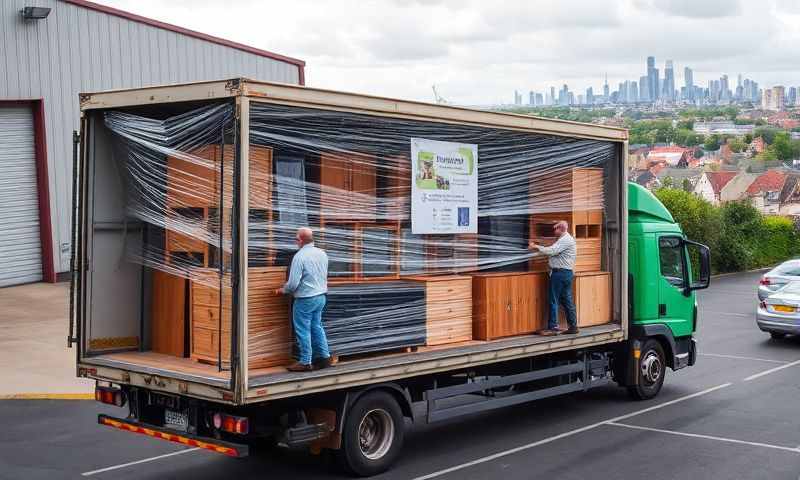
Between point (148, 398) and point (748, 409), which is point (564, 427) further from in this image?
point (148, 398)

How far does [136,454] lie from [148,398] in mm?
1480

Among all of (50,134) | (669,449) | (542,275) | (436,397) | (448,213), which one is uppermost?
(50,134)

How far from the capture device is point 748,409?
494 inches

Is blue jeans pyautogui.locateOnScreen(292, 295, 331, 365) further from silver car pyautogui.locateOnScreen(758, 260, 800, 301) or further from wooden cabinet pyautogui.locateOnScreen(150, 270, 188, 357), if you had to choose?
silver car pyautogui.locateOnScreen(758, 260, 800, 301)

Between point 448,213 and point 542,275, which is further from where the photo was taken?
point 542,275

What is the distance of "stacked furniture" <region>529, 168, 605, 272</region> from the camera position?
11.5 m

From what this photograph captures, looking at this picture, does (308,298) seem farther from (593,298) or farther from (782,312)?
(782,312)

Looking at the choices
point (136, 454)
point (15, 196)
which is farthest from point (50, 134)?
point (136, 454)

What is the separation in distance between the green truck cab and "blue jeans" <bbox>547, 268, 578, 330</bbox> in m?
1.59

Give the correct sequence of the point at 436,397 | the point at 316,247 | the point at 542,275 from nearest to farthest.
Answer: the point at 316,247 → the point at 436,397 → the point at 542,275

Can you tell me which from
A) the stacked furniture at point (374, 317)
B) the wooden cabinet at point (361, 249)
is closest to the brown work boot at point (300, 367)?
the stacked furniture at point (374, 317)

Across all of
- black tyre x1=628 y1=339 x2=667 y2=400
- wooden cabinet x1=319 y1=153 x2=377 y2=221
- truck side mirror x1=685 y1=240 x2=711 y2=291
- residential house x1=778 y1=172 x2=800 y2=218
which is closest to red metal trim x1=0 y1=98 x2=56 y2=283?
black tyre x1=628 y1=339 x2=667 y2=400

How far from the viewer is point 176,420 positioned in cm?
875

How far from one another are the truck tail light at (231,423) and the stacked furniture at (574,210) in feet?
14.6
